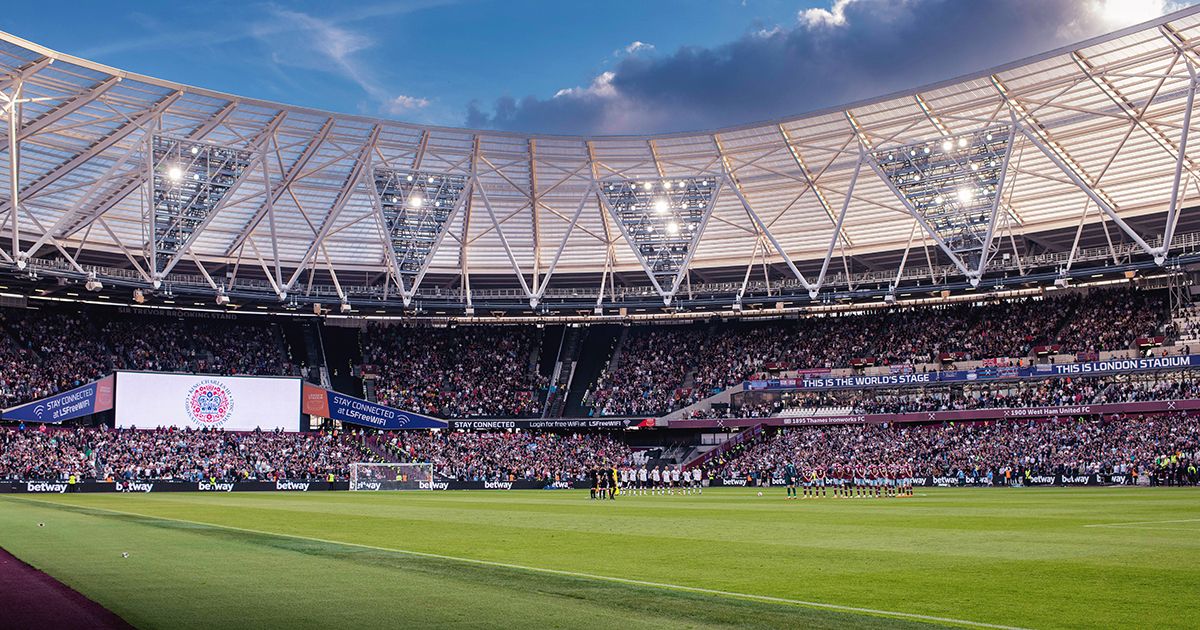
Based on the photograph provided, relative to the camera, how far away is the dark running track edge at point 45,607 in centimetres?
977

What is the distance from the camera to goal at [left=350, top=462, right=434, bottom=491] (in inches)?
2509

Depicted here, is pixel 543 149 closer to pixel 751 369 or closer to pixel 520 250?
pixel 520 250

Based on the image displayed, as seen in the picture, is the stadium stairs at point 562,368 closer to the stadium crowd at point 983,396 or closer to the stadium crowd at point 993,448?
the stadium crowd at point 983,396

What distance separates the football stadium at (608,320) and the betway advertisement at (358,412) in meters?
0.23

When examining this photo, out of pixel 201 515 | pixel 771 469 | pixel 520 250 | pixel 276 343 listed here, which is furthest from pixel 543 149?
pixel 201 515

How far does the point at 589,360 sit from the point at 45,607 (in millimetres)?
74071

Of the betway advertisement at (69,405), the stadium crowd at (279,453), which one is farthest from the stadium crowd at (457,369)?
the betway advertisement at (69,405)

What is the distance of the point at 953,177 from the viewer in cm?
5562

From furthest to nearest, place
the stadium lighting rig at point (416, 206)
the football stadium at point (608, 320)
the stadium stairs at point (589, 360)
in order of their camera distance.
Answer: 1. the stadium stairs at point (589, 360)
2. the stadium lighting rig at point (416, 206)
3. the football stadium at point (608, 320)

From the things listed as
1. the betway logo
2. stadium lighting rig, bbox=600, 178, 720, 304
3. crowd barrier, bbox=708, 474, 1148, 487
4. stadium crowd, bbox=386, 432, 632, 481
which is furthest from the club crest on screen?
crowd barrier, bbox=708, 474, 1148, 487

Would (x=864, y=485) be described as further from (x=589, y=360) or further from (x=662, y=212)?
(x=589, y=360)

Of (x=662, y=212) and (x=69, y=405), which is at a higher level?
(x=662, y=212)

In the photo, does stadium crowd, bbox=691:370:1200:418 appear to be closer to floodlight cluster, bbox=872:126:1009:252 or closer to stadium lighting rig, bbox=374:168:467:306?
floodlight cluster, bbox=872:126:1009:252

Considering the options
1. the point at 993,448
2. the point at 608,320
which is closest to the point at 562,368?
the point at 608,320
